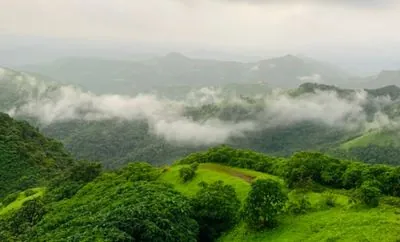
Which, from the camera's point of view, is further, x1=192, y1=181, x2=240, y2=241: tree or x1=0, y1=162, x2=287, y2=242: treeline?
x1=192, y1=181, x2=240, y2=241: tree

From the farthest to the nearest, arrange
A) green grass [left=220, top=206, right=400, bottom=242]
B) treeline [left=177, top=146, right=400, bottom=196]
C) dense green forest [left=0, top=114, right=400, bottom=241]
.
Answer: treeline [left=177, top=146, right=400, bottom=196], dense green forest [left=0, top=114, right=400, bottom=241], green grass [left=220, top=206, right=400, bottom=242]

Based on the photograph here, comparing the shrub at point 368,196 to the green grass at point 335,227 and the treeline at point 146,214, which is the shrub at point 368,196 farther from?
the treeline at point 146,214

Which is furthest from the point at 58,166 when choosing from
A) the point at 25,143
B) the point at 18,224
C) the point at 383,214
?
the point at 383,214

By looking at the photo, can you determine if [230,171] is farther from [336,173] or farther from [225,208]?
[225,208]

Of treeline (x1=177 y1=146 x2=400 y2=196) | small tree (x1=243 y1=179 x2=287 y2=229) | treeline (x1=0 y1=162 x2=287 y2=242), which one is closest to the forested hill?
Result: treeline (x1=0 y1=162 x2=287 y2=242)

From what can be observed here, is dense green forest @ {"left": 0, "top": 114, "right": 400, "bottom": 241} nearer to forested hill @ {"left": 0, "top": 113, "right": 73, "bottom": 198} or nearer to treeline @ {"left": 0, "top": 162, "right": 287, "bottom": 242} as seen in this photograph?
treeline @ {"left": 0, "top": 162, "right": 287, "bottom": 242}

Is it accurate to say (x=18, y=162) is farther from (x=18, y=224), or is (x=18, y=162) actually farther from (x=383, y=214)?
(x=383, y=214)

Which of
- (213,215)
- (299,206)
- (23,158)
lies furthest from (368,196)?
(23,158)
